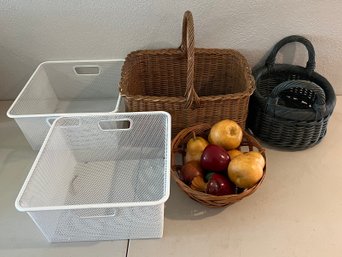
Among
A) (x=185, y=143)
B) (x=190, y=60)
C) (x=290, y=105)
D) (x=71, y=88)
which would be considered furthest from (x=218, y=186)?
(x=71, y=88)

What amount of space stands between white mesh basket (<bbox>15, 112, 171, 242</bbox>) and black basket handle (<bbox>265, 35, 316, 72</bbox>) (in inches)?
15.6

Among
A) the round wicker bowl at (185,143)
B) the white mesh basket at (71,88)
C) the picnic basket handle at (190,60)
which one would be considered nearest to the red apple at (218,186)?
the round wicker bowl at (185,143)

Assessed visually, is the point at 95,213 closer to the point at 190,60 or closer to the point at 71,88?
the point at 190,60

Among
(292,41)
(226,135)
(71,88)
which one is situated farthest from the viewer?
(71,88)

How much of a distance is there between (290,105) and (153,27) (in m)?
0.48

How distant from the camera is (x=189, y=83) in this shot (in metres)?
0.65

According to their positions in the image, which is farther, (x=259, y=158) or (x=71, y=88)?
(x=71, y=88)

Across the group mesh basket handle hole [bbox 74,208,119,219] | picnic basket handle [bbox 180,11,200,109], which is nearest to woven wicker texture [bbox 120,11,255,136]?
picnic basket handle [bbox 180,11,200,109]

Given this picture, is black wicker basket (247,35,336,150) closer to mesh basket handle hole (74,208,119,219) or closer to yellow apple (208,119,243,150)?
yellow apple (208,119,243,150)

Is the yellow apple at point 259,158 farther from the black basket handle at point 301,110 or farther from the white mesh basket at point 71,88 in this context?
the white mesh basket at point 71,88

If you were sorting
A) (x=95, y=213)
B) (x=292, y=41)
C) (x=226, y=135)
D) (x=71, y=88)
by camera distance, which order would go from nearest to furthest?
1. (x=95, y=213)
2. (x=226, y=135)
3. (x=292, y=41)
4. (x=71, y=88)

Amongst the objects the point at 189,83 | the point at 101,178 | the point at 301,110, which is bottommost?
the point at 101,178

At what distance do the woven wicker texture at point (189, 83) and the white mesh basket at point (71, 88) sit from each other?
9 cm

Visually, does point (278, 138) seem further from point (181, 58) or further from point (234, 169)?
point (181, 58)
